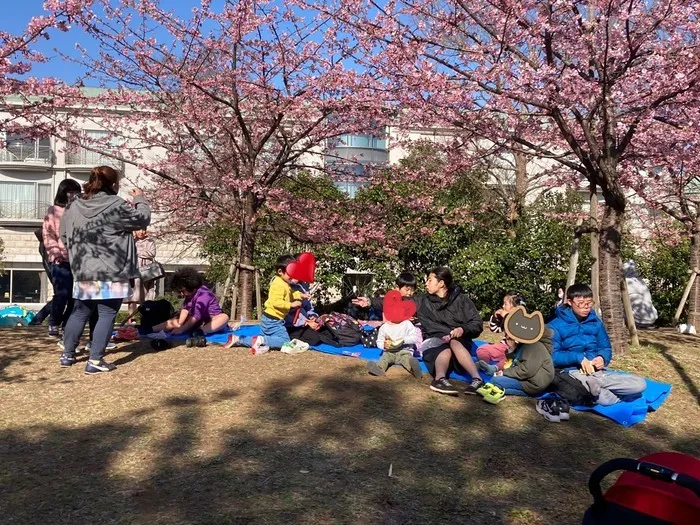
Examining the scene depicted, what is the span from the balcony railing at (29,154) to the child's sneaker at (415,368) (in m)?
28.5

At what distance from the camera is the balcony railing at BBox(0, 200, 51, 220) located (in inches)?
1150

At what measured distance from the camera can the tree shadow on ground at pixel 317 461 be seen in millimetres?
3043

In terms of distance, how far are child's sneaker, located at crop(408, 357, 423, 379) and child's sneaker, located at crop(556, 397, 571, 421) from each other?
1.23 meters

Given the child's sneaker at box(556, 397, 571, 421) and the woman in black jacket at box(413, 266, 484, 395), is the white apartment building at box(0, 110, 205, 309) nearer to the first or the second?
the woman in black jacket at box(413, 266, 484, 395)

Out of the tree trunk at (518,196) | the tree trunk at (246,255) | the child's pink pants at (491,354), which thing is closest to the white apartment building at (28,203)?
the tree trunk at (518,196)

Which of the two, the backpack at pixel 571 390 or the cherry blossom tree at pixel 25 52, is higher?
the cherry blossom tree at pixel 25 52

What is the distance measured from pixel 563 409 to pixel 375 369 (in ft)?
5.42

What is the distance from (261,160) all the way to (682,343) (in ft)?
25.7

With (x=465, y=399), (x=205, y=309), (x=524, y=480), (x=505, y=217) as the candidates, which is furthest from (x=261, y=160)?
(x=524, y=480)

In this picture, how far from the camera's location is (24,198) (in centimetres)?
2948

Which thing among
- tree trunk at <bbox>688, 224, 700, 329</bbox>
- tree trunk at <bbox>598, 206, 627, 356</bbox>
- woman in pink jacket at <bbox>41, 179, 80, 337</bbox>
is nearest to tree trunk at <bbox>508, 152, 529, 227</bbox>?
tree trunk at <bbox>688, 224, 700, 329</bbox>

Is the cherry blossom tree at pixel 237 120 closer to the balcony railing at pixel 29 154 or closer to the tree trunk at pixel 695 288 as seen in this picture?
the tree trunk at pixel 695 288

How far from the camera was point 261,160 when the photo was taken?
12.0 m

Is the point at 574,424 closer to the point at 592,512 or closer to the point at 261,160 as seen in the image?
the point at 592,512
